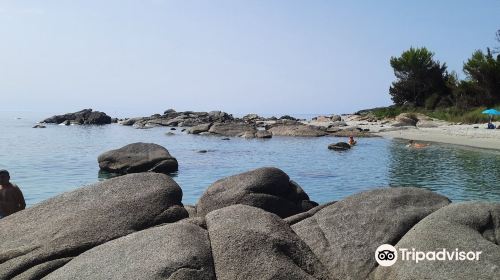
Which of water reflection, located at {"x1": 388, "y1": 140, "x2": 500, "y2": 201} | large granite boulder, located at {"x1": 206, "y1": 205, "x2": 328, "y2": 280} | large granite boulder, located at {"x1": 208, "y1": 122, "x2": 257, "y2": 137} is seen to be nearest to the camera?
large granite boulder, located at {"x1": 206, "y1": 205, "x2": 328, "y2": 280}

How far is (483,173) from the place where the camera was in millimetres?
22984

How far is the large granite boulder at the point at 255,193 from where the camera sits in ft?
29.2

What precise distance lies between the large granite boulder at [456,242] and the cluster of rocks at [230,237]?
1 cm

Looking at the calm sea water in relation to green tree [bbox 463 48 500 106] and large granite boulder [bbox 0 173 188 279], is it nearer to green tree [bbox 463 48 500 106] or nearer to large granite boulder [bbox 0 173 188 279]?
large granite boulder [bbox 0 173 188 279]

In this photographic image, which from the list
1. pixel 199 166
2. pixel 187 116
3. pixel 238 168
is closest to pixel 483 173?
pixel 238 168

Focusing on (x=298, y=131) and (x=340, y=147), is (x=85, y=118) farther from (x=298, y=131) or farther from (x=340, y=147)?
(x=340, y=147)

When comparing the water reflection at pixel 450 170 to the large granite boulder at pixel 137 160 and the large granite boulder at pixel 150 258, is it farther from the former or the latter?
the large granite boulder at pixel 150 258

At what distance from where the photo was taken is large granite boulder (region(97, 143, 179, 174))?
22516mm

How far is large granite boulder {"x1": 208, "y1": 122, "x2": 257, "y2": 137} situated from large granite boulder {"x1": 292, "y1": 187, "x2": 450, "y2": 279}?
42.5m

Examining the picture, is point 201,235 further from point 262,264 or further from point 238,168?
point 238,168

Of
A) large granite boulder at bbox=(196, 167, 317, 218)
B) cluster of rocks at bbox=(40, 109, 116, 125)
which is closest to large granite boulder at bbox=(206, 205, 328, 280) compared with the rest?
large granite boulder at bbox=(196, 167, 317, 218)

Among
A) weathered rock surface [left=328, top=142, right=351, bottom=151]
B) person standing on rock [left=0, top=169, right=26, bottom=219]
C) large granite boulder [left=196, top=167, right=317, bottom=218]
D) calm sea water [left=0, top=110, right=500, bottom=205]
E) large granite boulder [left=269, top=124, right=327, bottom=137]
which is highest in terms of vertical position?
large granite boulder [left=196, top=167, right=317, bottom=218]

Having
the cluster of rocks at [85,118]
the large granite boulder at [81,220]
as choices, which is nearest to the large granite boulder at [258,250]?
the large granite boulder at [81,220]

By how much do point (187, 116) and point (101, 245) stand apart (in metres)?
78.1
